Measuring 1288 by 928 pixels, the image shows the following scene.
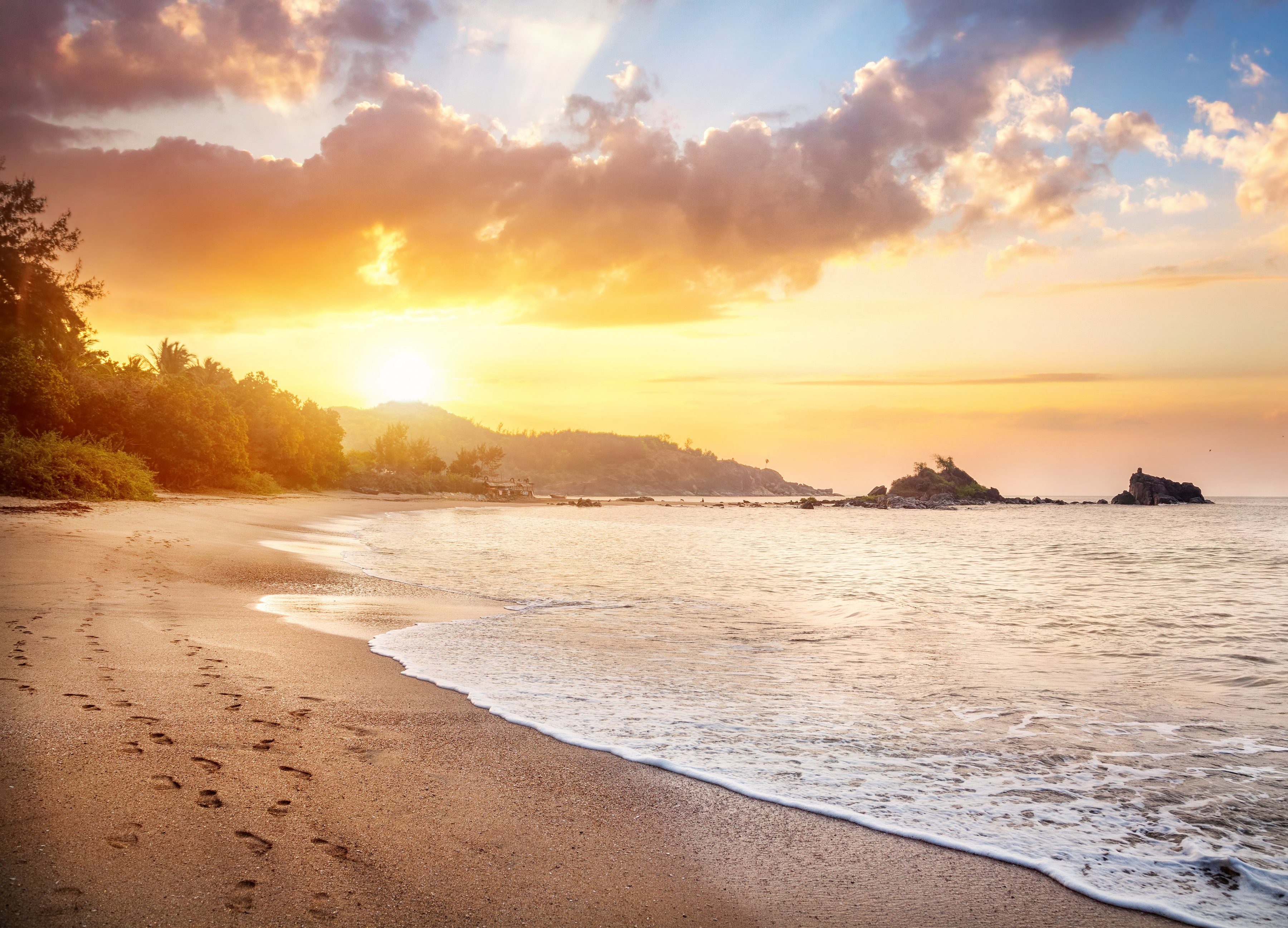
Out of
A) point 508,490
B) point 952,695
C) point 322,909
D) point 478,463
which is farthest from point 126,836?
point 478,463

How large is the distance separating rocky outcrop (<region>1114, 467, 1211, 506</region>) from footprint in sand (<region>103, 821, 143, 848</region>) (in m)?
139

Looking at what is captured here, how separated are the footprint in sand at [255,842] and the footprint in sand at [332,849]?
0.21m

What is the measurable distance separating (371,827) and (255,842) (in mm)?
552

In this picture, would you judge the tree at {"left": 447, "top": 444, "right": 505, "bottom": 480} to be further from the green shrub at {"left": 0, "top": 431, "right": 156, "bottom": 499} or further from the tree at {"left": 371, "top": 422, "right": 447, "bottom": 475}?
the green shrub at {"left": 0, "top": 431, "right": 156, "bottom": 499}

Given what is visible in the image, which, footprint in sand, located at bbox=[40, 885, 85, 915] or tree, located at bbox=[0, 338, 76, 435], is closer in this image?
footprint in sand, located at bbox=[40, 885, 85, 915]

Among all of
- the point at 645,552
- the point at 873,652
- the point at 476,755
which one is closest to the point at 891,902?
the point at 476,755

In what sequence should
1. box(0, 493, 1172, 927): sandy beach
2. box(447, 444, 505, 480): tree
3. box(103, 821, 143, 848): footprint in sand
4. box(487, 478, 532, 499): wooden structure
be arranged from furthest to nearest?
box(447, 444, 505, 480): tree, box(487, 478, 532, 499): wooden structure, box(103, 821, 143, 848): footprint in sand, box(0, 493, 1172, 927): sandy beach

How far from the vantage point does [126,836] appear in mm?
3400

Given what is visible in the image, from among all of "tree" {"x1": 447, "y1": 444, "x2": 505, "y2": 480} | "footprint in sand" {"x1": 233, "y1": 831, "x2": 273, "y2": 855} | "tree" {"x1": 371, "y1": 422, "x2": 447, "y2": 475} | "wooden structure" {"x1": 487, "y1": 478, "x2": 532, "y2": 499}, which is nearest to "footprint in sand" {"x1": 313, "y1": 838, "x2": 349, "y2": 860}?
"footprint in sand" {"x1": 233, "y1": 831, "x2": 273, "y2": 855}

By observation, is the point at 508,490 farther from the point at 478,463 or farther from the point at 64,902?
the point at 64,902

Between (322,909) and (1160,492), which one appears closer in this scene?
(322,909)

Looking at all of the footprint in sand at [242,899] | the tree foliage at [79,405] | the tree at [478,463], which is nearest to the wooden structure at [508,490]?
the tree at [478,463]

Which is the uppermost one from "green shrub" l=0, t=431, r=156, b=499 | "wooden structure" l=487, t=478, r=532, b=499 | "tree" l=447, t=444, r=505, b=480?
"tree" l=447, t=444, r=505, b=480

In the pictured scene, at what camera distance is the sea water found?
4.37 metres
